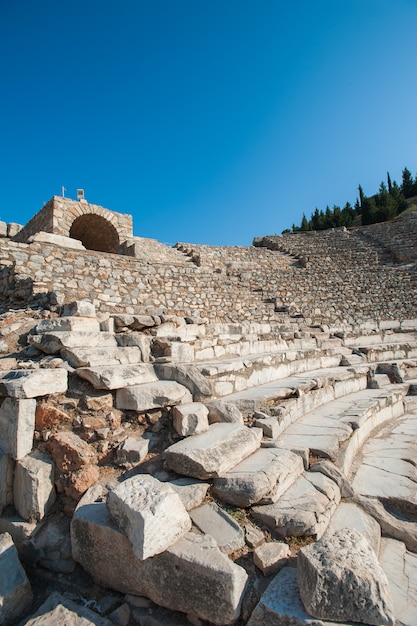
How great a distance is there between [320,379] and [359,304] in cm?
1132

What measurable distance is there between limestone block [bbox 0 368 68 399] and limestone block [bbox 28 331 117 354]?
39 cm

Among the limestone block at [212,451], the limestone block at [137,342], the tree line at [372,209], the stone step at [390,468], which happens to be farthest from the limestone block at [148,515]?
the tree line at [372,209]

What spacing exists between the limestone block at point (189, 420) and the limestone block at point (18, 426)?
100cm

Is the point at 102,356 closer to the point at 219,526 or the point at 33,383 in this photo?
Result: the point at 33,383

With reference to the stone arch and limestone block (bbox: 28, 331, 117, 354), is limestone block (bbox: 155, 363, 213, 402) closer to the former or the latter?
limestone block (bbox: 28, 331, 117, 354)

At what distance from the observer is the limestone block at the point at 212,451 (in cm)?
201

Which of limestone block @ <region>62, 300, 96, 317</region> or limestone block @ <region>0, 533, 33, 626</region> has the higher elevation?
limestone block @ <region>62, 300, 96, 317</region>

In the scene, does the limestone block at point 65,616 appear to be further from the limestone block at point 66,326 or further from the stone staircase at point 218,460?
the limestone block at point 66,326

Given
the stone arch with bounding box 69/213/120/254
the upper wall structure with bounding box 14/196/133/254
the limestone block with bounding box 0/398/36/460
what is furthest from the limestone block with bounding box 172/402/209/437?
the stone arch with bounding box 69/213/120/254

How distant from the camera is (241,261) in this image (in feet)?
57.1

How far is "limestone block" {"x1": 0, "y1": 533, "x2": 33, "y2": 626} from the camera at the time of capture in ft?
5.58

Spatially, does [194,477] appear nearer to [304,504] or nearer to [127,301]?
[304,504]

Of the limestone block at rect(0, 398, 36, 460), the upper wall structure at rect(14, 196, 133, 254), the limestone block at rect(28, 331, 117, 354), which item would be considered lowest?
the limestone block at rect(0, 398, 36, 460)

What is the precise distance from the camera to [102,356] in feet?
9.38
